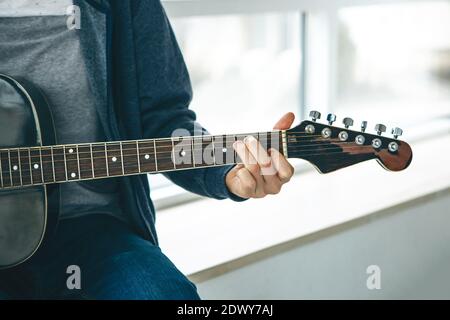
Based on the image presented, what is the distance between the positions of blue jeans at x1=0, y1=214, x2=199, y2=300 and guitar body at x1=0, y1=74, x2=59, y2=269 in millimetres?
29

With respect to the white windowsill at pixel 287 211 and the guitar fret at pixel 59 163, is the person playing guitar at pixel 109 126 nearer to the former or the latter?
the guitar fret at pixel 59 163

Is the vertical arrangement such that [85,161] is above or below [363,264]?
above

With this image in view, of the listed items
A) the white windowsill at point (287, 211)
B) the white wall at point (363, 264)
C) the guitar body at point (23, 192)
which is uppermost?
the guitar body at point (23, 192)

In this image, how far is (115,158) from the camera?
1.00 meters

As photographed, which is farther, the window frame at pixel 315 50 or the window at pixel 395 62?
the window at pixel 395 62

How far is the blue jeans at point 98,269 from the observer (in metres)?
0.94

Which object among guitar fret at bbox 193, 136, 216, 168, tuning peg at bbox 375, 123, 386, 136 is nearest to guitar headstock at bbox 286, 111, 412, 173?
tuning peg at bbox 375, 123, 386, 136

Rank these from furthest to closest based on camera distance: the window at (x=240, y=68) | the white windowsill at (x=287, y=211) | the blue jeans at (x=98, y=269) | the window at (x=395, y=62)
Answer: the window at (x=395, y=62) → the window at (x=240, y=68) → the white windowsill at (x=287, y=211) → the blue jeans at (x=98, y=269)

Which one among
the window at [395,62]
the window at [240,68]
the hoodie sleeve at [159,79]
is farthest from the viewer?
the window at [395,62]

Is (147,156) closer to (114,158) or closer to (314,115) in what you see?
(114,158)

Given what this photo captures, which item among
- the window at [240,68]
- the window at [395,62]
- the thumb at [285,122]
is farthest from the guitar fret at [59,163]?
the window at [395,62]

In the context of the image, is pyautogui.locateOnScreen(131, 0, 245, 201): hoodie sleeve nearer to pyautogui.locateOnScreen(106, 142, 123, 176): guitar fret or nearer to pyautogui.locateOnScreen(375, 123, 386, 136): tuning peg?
pyautogui.locateOnScreen(106, 142, 123, 176): guitar fret

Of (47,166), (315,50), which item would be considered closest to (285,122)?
(47,166)

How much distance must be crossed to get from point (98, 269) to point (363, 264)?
Result: 31.9 inches
